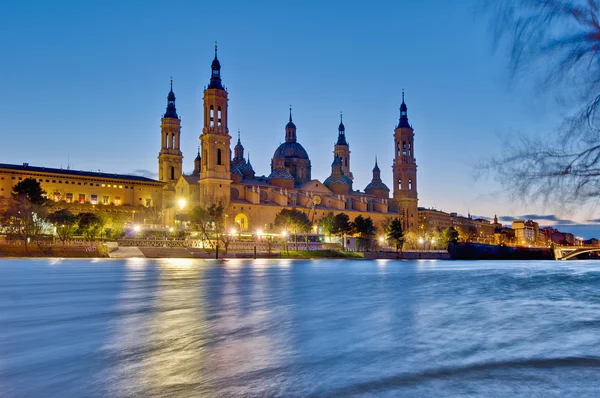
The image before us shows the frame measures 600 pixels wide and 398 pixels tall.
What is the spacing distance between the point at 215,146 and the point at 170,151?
71.6 ft

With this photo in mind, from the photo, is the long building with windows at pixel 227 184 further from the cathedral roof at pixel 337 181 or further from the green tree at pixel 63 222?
the green tree at pixel 63 222

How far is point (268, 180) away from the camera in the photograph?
110500mm

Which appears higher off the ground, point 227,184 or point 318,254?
point 227,184

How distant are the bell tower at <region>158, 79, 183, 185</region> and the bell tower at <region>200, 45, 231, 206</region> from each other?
1834cm

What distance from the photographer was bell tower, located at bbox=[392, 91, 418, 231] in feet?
408

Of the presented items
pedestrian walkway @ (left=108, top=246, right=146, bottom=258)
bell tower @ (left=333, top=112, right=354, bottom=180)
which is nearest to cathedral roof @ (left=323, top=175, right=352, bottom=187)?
bell tower @ (left=333, top=112, right=354, bottom=180)

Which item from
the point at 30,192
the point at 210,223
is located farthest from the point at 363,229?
the point at 30,192

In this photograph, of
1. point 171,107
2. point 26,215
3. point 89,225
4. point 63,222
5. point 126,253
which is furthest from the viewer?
point 171,107

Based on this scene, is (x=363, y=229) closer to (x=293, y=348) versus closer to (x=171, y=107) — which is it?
(x=171, y=107)

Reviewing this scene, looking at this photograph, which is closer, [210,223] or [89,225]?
[89,225]

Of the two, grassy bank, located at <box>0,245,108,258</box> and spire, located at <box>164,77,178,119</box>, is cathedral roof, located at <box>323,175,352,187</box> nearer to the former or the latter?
spire, located at <box>164,77,178,119</box>

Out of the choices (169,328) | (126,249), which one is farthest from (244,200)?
(169,328)

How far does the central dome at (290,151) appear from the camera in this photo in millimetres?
119688

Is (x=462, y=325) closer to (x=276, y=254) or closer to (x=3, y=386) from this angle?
A: (x=3, y=386)
